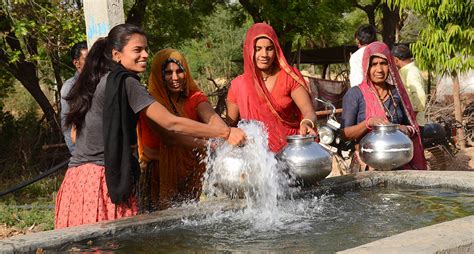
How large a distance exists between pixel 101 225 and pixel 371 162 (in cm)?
195

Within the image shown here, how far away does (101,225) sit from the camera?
311cm

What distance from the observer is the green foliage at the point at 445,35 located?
7082mm

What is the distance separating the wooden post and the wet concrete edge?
1716mm

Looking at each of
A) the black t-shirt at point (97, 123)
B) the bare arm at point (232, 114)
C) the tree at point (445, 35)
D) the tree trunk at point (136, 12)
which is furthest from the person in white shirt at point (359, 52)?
the tree trunk at point (136, 12)

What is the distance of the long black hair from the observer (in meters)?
3.19

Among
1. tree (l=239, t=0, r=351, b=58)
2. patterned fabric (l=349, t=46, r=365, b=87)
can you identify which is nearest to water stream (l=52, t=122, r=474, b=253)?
patterned fabric (l=349, t=46, r=365, b=87)

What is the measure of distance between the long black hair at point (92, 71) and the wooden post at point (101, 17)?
146cm

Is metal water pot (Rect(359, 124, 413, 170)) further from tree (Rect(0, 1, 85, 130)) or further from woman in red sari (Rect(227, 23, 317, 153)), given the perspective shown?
tree (Rect(0, 1, 85, 130))

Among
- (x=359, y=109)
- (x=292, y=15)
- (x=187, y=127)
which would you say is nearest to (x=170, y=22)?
(x=292, y=15)

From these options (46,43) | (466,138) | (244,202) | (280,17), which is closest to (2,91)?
(46,43)

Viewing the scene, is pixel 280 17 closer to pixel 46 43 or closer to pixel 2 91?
pixel 2 91

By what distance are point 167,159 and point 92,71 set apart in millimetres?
1113

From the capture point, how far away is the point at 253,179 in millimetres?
3492

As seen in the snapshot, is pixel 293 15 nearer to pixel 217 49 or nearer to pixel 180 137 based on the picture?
pixel 180 137
